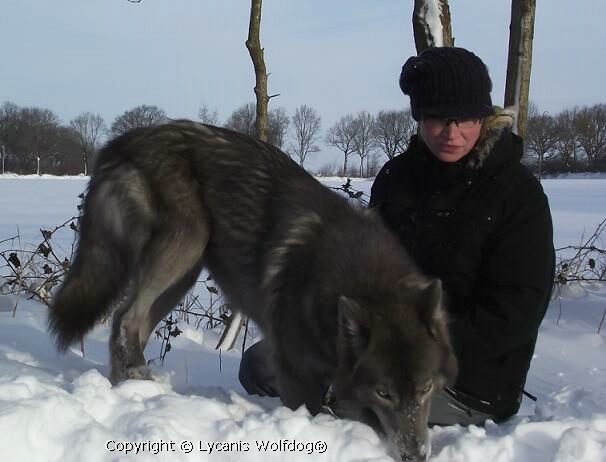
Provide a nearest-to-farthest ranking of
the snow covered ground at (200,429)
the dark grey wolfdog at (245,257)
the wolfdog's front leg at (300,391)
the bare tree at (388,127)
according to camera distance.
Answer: the snow covered ground at (200,429) < the dark grey wolfdog at (245,257) < the wolfdog's front leg at (300,391) < the bare tree at (388,127)

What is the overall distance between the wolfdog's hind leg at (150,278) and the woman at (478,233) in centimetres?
145

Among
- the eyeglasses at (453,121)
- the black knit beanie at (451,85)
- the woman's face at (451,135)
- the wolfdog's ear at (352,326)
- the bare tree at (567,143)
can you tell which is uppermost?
the bare tree at (567,143)

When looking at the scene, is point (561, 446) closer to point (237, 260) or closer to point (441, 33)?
point (237, 260)

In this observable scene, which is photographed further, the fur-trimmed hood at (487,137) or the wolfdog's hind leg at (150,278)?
the wolfdog's hind leg at (150,278)

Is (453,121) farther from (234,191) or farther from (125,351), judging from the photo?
(125,351)

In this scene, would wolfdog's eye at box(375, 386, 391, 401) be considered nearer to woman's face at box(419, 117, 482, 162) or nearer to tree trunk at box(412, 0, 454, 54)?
woman's face at box(419, 117, 482, 162)

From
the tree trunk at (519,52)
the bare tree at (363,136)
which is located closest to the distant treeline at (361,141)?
the bare tree at (363,136)

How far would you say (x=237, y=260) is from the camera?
4.02 metres

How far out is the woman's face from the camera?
355cm

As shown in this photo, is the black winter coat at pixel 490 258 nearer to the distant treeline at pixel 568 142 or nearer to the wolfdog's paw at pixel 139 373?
the wolfdog's paw at pixel 139 373

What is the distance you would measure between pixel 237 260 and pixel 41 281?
13.4 ft

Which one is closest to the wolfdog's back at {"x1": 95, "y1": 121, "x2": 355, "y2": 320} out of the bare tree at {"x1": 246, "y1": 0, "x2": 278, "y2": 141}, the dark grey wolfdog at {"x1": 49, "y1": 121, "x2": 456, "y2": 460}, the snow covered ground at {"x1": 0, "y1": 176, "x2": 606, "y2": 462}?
the dark grey wolfdog at {"x1": 49, "y1": 121, "x2": 456, "y2": 460}

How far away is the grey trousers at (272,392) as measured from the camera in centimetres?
360

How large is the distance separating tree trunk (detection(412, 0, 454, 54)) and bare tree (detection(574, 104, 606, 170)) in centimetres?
6456
